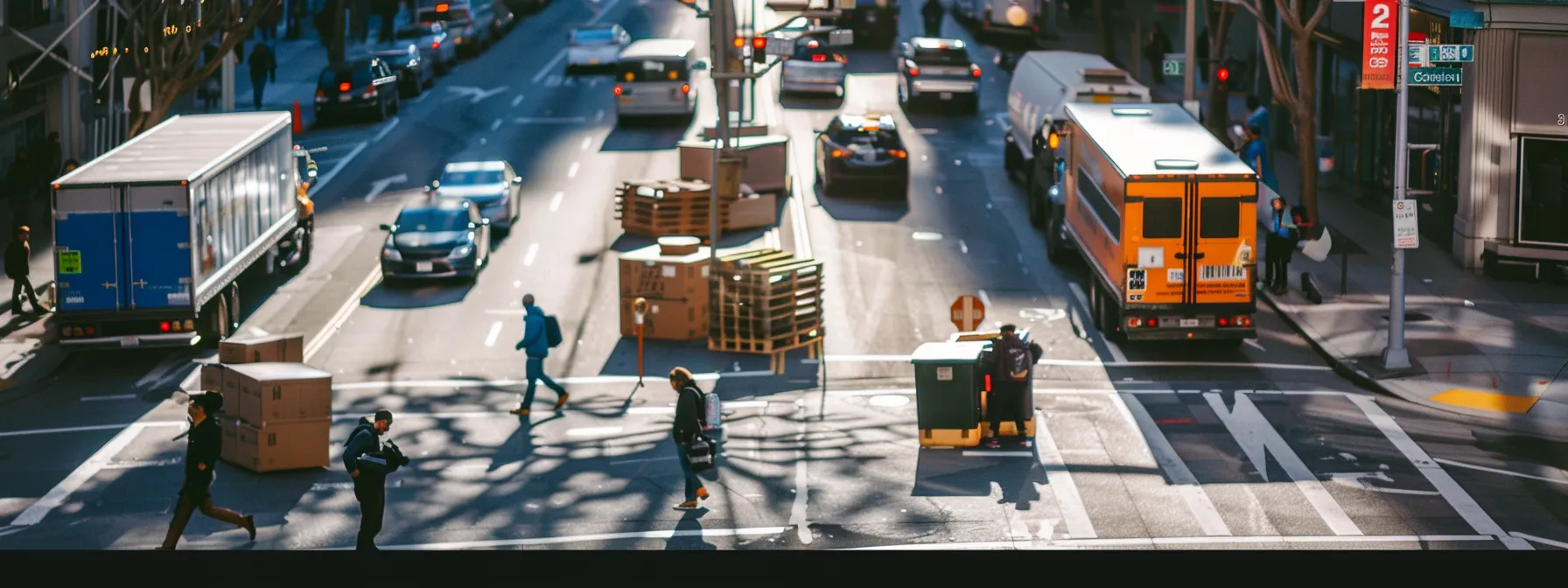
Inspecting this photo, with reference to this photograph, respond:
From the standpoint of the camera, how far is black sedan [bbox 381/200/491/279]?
33125 mm

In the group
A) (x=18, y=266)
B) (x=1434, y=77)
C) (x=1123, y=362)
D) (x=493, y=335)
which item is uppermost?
(x=1434, y=77)

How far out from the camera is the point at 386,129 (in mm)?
50625

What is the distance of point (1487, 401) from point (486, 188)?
802 inches

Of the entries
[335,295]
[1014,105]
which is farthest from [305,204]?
[1014,105]

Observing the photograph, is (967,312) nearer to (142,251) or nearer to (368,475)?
(368,475)

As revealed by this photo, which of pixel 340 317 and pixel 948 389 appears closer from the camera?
pixel 948 389

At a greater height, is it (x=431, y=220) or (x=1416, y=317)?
(x=431, y=220)

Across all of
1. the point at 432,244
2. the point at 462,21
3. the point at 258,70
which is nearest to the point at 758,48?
the point at 432,244

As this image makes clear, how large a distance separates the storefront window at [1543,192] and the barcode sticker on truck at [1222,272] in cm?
874

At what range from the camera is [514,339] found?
1170 inches

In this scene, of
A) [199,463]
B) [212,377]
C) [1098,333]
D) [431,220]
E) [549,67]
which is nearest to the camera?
[199,463]

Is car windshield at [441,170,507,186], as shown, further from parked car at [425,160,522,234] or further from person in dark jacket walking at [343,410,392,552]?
person in dark jacket walking at [343,410,392,552]

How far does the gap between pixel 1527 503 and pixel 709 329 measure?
43.7ft

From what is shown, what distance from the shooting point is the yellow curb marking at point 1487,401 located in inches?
970
